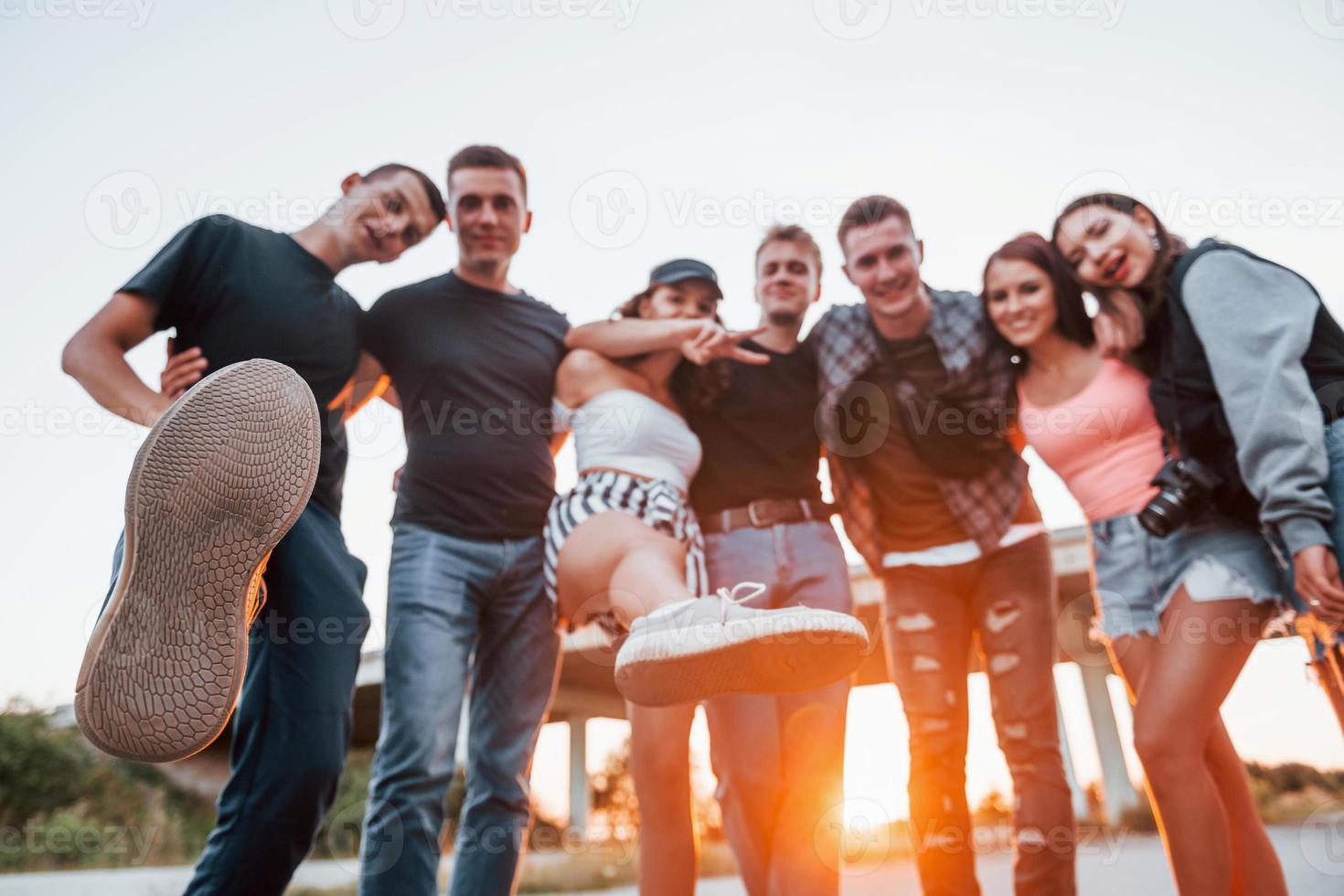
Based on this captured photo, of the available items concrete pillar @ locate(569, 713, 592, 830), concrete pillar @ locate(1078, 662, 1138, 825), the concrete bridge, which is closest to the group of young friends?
the concrete bridge

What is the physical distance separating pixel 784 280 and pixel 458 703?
1.53 meters

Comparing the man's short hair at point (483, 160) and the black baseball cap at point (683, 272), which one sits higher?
the man's short hair at point (483, 160)

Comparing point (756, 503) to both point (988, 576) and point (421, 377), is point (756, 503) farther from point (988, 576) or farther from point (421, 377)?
point (421, 377)

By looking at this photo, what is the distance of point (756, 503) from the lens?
229cm

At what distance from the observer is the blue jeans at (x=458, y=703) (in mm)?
1906

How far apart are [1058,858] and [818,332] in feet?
5.14

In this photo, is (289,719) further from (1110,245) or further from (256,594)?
(1110,245)

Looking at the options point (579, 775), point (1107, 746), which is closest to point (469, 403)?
point (1107, 746)

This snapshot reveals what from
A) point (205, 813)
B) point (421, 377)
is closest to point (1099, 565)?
point (421, 377)

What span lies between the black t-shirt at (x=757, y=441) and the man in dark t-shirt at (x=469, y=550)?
472 mm

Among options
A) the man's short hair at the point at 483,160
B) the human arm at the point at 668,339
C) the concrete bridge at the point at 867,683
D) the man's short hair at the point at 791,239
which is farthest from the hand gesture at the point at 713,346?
the concrete bridge at the point at 867,683

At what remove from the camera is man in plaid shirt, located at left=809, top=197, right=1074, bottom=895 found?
2.22 metres

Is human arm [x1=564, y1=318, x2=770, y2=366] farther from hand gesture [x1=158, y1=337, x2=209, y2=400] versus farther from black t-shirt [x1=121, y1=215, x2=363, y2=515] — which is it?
hand gesture [x1=158, y1=337, x2=209, y2=400]

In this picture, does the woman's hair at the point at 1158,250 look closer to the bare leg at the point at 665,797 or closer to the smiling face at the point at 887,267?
the smiling face at the point at 887,267
